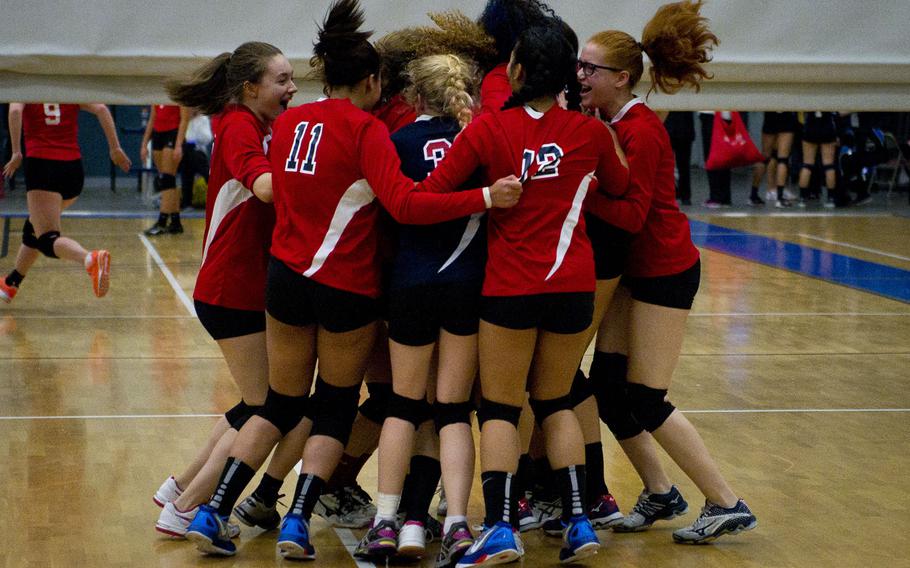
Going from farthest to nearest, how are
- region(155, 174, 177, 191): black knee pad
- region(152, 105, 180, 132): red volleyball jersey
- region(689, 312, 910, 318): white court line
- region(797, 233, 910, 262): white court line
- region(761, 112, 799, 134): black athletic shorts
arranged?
region(761, 112, 799, 134): black athletic shorts
region(152, 105, 180, 132): red volleyball jersey
region(155, 174, 177, 191): black knee pad
region(797, 233, 910, 262): white court line
region(689, 312, 910, 318): white court line

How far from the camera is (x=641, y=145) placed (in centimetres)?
380

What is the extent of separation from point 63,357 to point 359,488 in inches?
122

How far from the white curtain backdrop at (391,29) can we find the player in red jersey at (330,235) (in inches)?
94.7

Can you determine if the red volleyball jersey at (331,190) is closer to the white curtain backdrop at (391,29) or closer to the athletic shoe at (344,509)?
the athletic shoe at (344,509)

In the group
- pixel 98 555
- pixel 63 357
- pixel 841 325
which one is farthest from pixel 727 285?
pixel 98 555

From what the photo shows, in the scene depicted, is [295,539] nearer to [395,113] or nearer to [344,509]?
[344,509]

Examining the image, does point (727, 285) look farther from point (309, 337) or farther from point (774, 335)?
point (309, 337)

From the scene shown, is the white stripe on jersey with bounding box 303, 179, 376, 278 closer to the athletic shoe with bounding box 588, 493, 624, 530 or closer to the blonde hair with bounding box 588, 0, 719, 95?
the blonde hair with bounding box 588, 0, 719, 95

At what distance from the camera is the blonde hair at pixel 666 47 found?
12.9 ft

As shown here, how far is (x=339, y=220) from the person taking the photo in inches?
143

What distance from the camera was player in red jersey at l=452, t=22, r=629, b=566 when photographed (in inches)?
139

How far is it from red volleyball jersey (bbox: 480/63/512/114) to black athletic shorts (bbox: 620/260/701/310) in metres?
0.70

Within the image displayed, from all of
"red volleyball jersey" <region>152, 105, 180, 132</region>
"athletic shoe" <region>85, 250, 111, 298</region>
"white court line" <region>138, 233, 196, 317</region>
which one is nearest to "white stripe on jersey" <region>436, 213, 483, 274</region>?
"white court line" <region>138, 233, 196, 317</region>

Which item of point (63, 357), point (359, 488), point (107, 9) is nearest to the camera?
point (359, 488)
